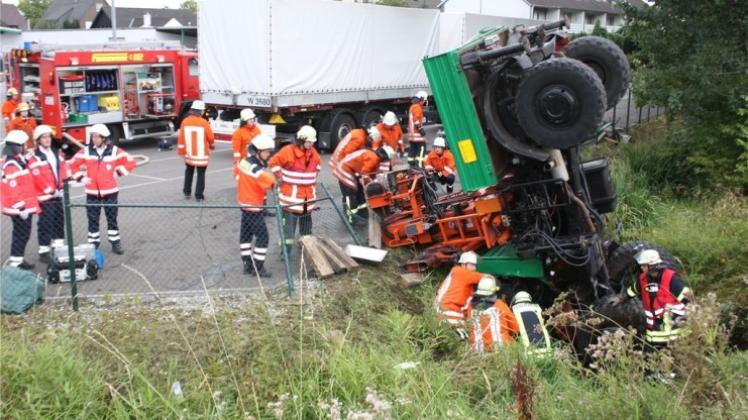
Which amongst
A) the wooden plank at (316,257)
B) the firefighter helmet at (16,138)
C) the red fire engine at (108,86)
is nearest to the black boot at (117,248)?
the firefighter helmet at (16,138)

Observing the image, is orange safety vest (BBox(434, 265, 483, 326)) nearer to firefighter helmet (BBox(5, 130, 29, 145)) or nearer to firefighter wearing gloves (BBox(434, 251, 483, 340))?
firefighter wearing gloves (BBox(434, 251, 483, 340))

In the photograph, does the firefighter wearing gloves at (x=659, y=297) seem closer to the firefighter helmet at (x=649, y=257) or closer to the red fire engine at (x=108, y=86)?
the firefighter helmet at (x=649, y=257)

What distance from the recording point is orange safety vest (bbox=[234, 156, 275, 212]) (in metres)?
7.53

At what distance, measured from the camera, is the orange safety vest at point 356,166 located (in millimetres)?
9211

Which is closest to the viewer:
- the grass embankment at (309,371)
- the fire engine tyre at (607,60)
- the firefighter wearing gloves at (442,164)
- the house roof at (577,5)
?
the grass embankment at (309,371)

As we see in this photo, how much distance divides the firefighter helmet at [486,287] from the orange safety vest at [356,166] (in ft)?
10.5

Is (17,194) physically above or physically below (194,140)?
below

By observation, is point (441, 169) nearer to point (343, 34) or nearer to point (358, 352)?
Answer: point (358, 352)

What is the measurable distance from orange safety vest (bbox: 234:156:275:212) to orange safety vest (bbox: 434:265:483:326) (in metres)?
2.22

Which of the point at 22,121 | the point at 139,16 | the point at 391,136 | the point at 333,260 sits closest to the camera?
the point at 333,260

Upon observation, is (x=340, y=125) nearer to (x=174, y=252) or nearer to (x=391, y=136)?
(x=391, y=136)

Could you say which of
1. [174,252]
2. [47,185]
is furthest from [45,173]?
[174,252]

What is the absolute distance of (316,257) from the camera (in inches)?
283

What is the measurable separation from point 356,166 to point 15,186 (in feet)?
13.2
